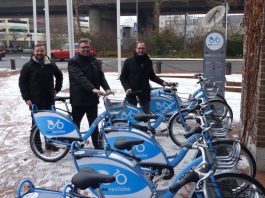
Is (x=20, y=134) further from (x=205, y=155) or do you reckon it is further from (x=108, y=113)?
(x=205, y=155)

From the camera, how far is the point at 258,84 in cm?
505

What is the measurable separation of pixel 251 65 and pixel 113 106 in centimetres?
220

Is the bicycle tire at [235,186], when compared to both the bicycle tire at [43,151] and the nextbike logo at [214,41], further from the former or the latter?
the nextbike logo at [214,41]

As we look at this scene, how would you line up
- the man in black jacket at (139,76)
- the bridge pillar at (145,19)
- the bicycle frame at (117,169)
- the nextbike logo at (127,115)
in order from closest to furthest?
the bicycle frame at (117,169), the nextbike logo at (127,115), the man in black jacket at (139,76), the bridge pillar at (145,19)

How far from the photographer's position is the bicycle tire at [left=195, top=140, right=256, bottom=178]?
4102mm

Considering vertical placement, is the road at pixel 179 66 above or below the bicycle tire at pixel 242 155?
below

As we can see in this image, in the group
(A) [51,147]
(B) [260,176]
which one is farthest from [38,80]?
(B) [260,176]

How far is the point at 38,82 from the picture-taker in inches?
241

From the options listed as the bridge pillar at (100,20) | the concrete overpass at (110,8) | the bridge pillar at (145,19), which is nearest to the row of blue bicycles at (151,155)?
the concrete overpass at (110,8)

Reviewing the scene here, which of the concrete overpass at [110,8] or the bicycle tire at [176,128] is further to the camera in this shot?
the concrete overpass at [110,8]

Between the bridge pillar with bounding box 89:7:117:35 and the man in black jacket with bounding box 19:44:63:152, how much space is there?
38.6 m

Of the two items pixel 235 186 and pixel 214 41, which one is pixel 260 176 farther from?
pixel 214 41

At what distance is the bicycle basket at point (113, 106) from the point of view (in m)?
5.95

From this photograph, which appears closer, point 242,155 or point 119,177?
point 119,177
